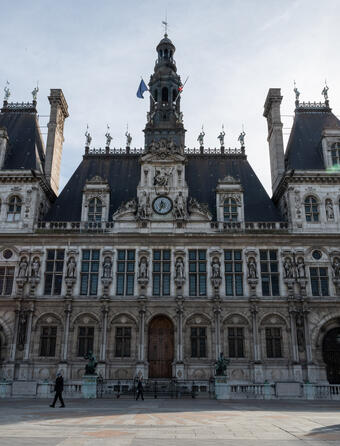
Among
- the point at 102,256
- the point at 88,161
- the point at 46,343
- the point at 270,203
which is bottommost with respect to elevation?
the point at 46,343

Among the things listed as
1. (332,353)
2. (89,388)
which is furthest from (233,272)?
(89,388)

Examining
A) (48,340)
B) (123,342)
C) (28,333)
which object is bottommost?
(123,342)

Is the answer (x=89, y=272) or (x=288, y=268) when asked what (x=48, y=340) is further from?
(x=288, y=268)

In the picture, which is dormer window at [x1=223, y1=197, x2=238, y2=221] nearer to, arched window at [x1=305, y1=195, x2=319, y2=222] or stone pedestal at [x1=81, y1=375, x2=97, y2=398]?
arched window at [x1=305, y1=195, x2=319, y2=222]

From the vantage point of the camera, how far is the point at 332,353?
1352 inches

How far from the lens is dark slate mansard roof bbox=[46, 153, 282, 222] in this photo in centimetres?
3949

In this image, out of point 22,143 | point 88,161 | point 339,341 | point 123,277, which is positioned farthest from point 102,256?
point 339,341

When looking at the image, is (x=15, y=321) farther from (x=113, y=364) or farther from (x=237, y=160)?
(x=237, y=160)

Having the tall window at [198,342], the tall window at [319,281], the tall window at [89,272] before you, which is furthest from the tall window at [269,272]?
the tall window at [89,272]

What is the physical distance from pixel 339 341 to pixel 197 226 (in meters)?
14.8

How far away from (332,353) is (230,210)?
47.4 ft

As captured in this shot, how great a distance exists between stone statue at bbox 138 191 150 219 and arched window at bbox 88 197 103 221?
3.71 metres

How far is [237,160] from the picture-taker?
43.9 meters

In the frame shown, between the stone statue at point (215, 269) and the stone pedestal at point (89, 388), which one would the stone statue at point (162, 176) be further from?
the stone pedestal at point (89, 388)
